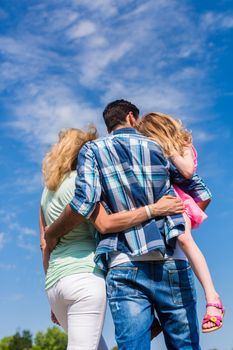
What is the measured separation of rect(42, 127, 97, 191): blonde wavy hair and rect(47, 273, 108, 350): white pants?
2.80 feet

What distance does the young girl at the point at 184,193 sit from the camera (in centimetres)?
379

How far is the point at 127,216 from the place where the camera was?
13.0 feet

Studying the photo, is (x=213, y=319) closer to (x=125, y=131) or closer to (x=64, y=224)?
(x=64, y=224)

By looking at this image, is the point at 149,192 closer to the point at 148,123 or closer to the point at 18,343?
the point at 148,123

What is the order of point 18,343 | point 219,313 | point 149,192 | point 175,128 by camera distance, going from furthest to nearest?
point 18,343, point 175,128, point 149,192, point 219,313

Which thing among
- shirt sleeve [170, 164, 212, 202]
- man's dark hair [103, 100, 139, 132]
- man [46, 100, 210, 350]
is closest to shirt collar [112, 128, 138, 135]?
man [46, 100, 210, 350]

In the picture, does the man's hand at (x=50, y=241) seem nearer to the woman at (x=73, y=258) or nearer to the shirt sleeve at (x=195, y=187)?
the woman at (x=73, y=258)

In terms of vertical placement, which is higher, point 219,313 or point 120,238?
point 120,238

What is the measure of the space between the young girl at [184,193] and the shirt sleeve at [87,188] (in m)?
0.59

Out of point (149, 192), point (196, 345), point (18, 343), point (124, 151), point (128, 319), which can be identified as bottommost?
point (196, 345)

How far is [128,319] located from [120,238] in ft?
1.85

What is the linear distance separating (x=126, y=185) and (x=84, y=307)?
0.95 meters

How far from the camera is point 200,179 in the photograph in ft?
14.7

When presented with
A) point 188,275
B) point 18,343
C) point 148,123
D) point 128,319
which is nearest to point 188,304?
point 188,275
